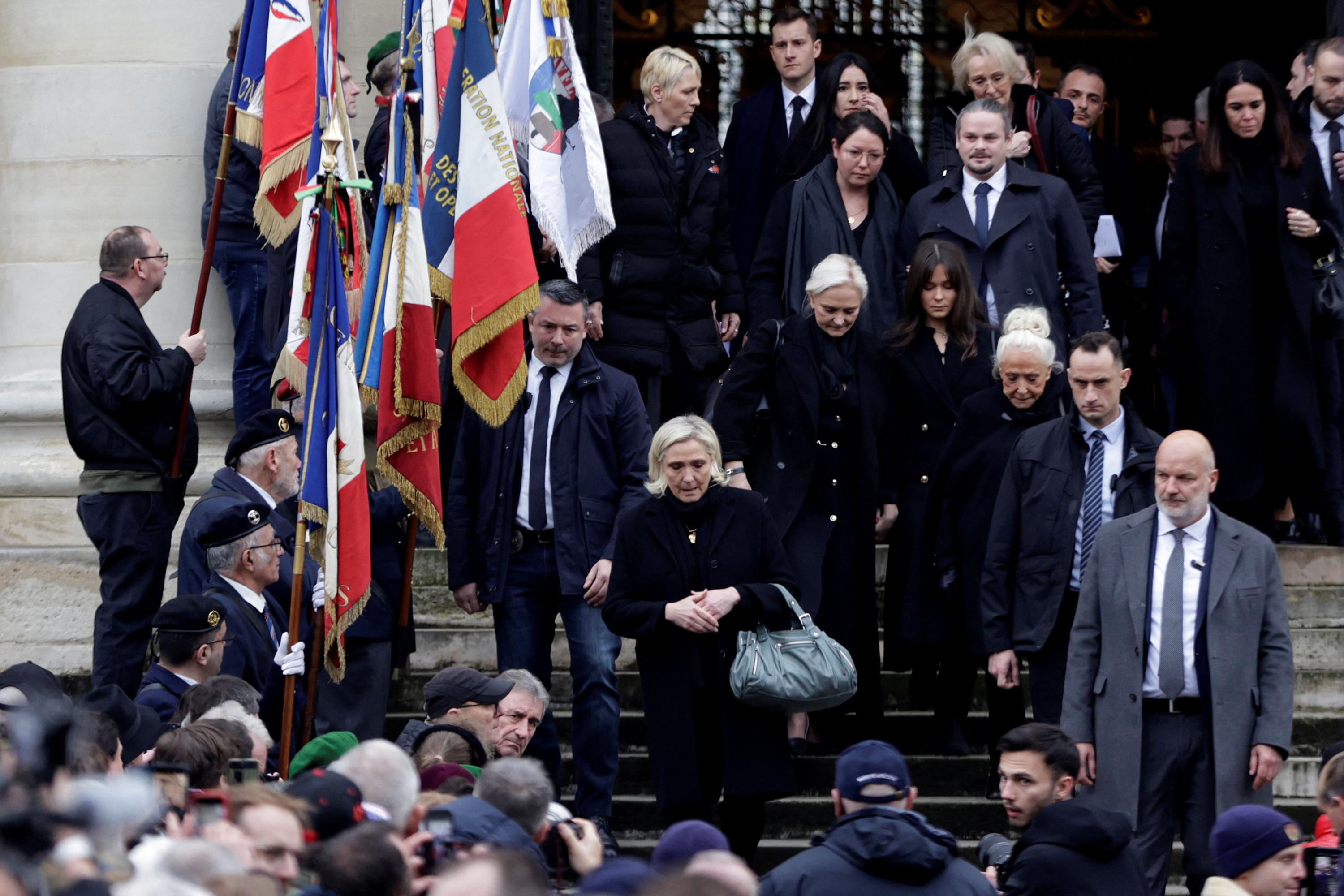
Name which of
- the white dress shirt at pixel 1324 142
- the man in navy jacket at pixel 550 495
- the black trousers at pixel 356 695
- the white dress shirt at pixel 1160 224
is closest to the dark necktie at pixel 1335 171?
the white dress shirt at pixel 1324 142

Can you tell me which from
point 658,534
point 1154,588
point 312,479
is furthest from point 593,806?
point 1154,588

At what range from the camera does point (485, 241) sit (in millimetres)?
8664

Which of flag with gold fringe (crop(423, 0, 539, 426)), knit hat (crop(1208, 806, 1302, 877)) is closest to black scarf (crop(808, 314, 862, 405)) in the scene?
flag with gold fringe (crop(423, 0, 539, 426))

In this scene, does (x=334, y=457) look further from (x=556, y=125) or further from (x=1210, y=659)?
(x=1210, y=659)

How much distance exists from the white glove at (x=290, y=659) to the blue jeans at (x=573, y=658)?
979mm

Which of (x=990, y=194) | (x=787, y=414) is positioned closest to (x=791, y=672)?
(x=787, y=414)

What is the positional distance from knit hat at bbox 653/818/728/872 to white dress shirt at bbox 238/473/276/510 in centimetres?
348

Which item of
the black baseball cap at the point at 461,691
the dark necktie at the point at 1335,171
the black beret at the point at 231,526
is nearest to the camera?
the black baseball cap at the point at 461,691

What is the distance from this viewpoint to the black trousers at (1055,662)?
28.1 feet

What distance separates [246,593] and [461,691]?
110 centimetres

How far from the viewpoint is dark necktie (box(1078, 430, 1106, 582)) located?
28.1 ft

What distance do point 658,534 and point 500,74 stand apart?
7.43 feet

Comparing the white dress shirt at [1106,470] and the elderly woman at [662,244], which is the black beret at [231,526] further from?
the white dress shirt at [1106,470]

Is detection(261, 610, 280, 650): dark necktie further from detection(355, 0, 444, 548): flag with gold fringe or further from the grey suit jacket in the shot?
the grey suit jacket
